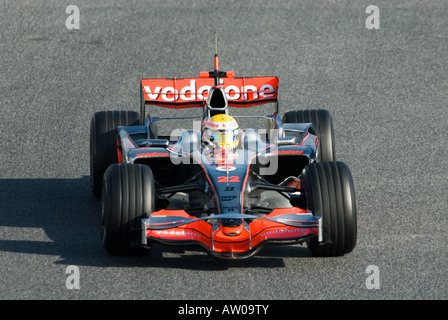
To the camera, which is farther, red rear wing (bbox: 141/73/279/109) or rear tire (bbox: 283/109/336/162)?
red rear wing (bbox: 141/73/279/109)

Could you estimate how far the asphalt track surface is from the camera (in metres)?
10.9

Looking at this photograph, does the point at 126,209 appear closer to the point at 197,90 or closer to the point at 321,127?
the point at 197,90

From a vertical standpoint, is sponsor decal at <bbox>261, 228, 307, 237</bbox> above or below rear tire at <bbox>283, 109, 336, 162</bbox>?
below

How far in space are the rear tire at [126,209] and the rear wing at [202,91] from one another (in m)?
2.76

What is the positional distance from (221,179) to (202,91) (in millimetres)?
2631

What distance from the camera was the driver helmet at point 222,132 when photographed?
12.6 meters

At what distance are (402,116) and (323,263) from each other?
728 centimetres

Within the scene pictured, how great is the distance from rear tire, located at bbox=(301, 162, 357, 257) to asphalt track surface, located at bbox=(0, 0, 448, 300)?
18 centimetres

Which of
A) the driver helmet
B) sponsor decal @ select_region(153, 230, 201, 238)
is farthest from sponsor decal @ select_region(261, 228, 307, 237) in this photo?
the driver helmet

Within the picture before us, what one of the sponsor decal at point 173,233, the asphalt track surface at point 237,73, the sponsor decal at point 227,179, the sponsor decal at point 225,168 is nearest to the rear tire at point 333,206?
the asphalt track surface at point 237,73
